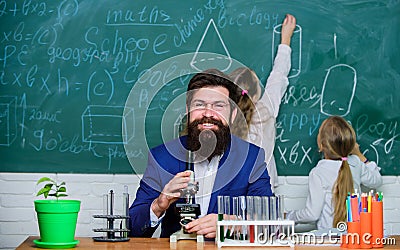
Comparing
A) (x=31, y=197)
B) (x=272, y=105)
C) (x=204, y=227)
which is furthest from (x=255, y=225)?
(x=31, y=197)

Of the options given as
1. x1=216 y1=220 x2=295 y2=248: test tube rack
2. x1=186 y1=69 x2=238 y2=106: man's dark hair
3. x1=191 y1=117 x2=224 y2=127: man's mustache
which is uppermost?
x1=186 y1=69 x2=238 y2=106: man's dark hair

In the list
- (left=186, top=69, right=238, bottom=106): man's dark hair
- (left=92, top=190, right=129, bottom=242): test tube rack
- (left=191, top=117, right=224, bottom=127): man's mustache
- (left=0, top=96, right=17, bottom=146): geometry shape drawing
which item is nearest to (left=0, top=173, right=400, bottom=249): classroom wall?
(left=0, top=96, right=17, bottom=146): geometry shape drawing

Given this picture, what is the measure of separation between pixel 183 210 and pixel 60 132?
171cm

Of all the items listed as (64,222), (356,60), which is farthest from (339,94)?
(64,222)

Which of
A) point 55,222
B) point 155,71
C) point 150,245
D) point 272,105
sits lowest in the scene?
point 150,245

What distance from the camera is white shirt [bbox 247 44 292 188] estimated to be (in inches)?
188

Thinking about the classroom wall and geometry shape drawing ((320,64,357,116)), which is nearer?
the classroom wall

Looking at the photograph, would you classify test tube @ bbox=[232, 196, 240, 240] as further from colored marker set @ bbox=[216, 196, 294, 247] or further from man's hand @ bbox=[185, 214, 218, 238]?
man's hand @ bbox=[185, 214, 218, 238]

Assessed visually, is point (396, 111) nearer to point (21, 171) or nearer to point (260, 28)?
point (260, 28)

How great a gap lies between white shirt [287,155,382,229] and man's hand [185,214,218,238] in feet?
5.09

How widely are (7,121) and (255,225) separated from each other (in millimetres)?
2254

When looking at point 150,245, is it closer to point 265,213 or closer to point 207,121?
point 265,213

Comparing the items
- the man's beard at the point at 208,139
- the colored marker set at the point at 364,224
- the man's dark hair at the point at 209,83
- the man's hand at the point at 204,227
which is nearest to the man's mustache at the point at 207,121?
the man's beard at the point at 208,139

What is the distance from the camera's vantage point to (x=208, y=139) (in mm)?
3885
